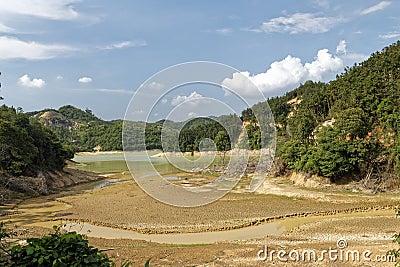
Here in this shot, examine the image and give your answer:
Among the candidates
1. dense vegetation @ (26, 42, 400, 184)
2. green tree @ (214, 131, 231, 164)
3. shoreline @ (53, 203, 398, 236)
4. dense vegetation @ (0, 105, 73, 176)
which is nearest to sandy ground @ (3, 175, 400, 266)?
shoreline @ (53, 203, 398, 236)

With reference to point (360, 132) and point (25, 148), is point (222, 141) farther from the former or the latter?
point (25, 148)

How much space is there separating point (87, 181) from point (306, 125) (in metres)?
27.2

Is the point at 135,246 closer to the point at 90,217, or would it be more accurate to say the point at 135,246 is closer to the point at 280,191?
the point at 90,217

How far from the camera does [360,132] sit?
A: 33438mm

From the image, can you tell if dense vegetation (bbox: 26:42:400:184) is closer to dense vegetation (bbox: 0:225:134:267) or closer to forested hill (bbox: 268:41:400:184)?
forested hill (bbox: 268:41:400:184)

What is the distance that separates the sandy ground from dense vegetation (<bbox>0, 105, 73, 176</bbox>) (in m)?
4.37

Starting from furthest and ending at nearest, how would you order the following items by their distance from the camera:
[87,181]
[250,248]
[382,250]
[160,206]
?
1. [87,181]
2. [160,206]
3. [250,248]
4. [382,250]

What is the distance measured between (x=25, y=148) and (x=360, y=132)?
30596 millimetres

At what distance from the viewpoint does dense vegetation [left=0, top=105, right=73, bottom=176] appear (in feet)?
106

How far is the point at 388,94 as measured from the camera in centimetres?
3703

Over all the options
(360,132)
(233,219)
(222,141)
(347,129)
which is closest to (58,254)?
(233,219)

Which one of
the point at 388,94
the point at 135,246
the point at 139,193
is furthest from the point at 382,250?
the point at 388,94

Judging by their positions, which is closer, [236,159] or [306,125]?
[306,125]

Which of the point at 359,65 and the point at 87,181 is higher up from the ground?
the point at 359,65
